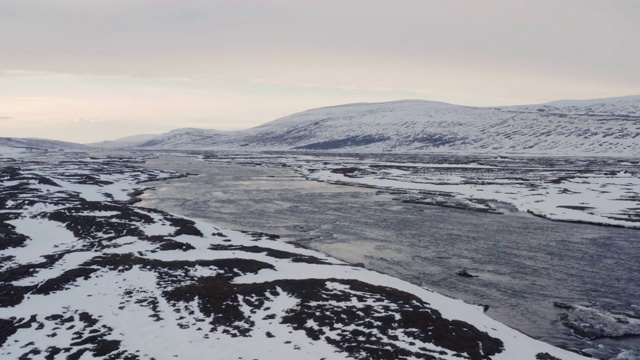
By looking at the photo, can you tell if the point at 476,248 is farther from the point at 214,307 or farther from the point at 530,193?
the point at 530,193

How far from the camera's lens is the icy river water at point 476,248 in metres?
24.0

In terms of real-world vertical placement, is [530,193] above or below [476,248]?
above

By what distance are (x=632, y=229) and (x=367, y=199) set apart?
3050cm

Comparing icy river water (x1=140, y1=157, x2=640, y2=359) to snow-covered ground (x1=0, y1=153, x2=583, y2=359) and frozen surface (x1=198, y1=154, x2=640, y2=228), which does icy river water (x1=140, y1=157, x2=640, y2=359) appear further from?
frozen surface (x1=198, y1=154, x2=640, y2=228)

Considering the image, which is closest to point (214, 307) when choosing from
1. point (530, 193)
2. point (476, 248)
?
point (476, 248)

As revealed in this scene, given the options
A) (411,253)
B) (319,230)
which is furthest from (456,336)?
(319,230)

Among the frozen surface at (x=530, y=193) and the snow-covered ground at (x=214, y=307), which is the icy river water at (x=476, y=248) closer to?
the snow-covered ground at (x=214, y=307)

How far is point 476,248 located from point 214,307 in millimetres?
21180

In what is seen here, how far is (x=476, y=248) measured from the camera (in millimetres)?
36062

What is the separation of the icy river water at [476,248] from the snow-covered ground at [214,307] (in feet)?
8.16

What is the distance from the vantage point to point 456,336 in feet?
64.2

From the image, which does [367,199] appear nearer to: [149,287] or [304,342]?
[149,287]

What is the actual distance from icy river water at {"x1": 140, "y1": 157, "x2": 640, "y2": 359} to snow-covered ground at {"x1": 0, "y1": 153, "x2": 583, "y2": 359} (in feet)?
8.16

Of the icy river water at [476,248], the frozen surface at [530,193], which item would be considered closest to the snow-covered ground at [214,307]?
the icy river water at [476,248]
